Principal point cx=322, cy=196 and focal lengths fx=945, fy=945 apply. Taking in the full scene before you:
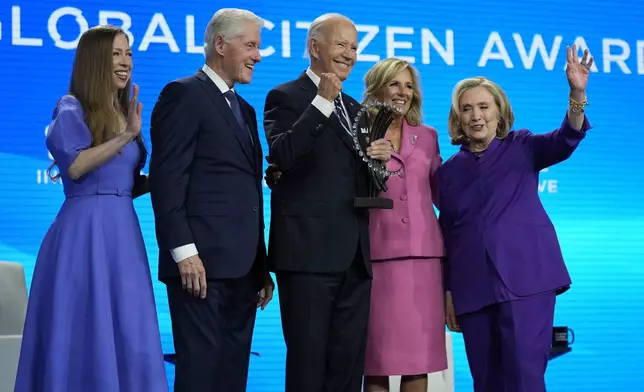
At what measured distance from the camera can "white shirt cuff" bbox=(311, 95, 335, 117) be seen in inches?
115

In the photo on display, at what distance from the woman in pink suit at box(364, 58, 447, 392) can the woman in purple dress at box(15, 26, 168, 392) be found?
0.83 m

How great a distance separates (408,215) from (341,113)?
18.8 inches

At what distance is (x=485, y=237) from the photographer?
129 inches

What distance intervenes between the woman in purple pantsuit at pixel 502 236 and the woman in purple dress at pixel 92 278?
3.60 ft

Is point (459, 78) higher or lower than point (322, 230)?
higher

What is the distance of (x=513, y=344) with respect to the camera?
3.18 m

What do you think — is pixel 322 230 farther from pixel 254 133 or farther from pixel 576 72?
pixel 576 72

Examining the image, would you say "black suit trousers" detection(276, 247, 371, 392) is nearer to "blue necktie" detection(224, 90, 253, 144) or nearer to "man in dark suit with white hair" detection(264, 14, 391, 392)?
"man in dark suit with white hair" detection(264, 14, 391, 392)

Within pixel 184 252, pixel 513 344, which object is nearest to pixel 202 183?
pixel 184 252

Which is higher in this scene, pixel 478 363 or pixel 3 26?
pixel 3 26

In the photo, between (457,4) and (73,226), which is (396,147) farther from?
(457,4)

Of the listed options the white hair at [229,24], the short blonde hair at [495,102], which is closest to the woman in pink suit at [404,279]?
the short blonde hair at [495,102]

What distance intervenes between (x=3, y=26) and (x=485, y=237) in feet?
9.26

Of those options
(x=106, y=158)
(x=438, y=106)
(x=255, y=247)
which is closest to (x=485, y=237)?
(x=255, y=247)
